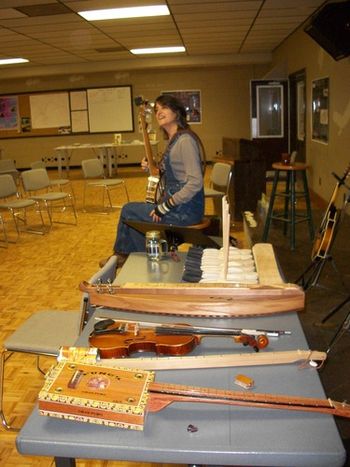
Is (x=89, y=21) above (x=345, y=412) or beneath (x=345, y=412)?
above

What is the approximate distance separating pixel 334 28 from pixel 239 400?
4.68 m

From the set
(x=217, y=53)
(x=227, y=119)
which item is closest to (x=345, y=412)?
(x=217, y=53)

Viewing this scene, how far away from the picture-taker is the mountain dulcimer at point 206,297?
5.23 feet

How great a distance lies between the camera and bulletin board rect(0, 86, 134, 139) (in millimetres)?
12047

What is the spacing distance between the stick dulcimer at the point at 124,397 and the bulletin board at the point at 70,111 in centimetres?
1138

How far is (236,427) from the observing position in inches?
41.3

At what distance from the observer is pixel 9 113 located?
12.4m

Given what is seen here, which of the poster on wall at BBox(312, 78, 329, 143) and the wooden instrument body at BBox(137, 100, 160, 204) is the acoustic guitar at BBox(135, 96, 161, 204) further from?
the poster on wall at BBox(312, 78, 329, 143)

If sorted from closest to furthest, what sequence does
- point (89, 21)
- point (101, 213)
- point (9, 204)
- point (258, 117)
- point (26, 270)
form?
point (26, 270)
point (9, 204)
point (89, 21)
point (101, 213)
point (258, 117)

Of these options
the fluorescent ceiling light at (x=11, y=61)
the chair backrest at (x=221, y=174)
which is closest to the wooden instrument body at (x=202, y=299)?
the chair backrest at (x=221, y=174)

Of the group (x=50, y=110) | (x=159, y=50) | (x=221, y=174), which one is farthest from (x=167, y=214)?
(x=50, y=110)

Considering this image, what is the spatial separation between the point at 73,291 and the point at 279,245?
1.92 meters

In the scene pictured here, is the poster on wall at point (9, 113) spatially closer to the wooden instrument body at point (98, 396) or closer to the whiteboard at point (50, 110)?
the whiteboard at point (50, 110)

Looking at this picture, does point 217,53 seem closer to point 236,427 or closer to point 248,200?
point 248,200
